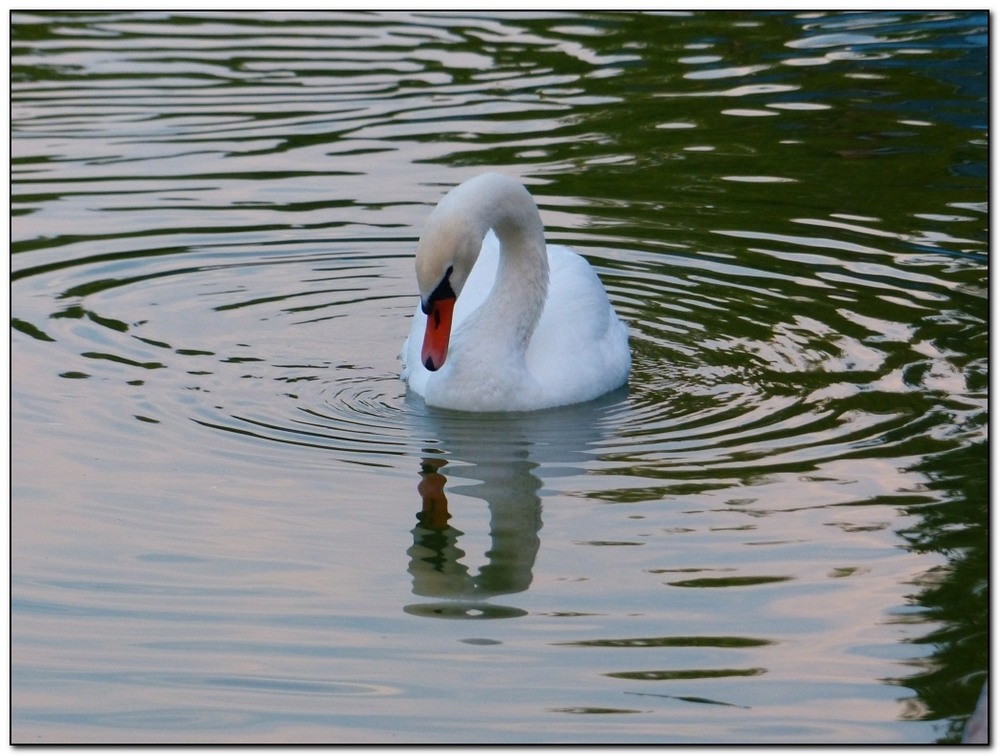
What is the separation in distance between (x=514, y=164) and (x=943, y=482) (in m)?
5.99

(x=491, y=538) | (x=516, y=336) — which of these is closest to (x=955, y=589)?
(x=491, y=538)

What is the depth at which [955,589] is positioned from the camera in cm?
662

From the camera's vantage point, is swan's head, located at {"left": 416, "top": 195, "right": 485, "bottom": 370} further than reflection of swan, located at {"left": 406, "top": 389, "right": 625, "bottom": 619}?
Yes

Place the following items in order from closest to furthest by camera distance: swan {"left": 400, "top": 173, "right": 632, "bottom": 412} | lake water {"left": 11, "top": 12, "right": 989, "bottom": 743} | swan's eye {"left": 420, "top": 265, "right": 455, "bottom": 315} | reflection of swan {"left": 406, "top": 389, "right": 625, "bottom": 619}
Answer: lake water {"left": 11, "top": 12, "right": 989, "bottom": 743}, reflection of swan {"left": 406, "top": 389, "right": 625, "bottom": 619}, swan's eye {"left": 420, "top": 265, "right": 455, "bottom": 315}, swan {"left": 400, "top": 173, "right": 632, "bottom": 412}

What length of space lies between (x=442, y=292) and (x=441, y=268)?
0.51 ft

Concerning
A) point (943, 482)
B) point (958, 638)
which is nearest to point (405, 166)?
point (943, 482)

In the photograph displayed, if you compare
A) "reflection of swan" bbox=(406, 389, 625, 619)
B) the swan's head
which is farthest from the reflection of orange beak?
"reflection of swan" bbox=(406, 389, 625, 619)

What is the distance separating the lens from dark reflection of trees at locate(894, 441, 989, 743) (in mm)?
5895

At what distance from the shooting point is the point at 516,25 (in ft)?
57.7

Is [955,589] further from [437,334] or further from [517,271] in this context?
[517,271]

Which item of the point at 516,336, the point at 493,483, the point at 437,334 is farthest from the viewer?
the point at 516,336

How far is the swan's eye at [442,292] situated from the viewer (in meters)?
8.00

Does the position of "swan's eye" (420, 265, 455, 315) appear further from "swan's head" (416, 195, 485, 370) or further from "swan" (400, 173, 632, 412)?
"swan" (400, 173, 632, 412)

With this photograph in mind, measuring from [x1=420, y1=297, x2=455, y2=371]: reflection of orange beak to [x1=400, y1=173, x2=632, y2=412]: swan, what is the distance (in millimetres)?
87
